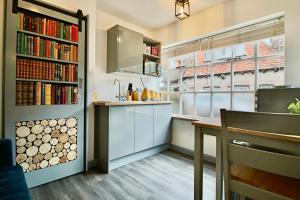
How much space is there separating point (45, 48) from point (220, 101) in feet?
9.41

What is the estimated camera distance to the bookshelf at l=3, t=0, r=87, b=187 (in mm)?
1867

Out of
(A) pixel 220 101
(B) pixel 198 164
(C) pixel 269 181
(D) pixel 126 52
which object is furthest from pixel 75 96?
(A) pixel 220 101

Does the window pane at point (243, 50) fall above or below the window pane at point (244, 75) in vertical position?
above

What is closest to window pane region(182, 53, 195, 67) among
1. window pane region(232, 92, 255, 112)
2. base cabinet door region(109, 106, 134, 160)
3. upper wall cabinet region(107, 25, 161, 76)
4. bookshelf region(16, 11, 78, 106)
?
upper wall cabinet region(107, 25, 161, 76)

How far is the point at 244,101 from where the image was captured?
275cm

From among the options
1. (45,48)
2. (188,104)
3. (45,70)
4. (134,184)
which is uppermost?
(45,48)

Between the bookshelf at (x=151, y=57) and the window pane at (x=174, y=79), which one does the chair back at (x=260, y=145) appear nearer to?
the bookshelf at (x=151, y=57)

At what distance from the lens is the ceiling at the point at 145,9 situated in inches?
108

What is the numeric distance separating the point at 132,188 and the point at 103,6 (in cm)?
287

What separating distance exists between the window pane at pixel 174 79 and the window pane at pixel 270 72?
1594 mm

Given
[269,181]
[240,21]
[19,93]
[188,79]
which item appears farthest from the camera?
[188,79]

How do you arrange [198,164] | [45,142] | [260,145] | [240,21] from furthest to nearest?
[240,21], [45,142], [198,164], [260,145]

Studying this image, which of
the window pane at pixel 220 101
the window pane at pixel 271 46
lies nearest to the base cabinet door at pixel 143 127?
the window pane at pixel 220 101

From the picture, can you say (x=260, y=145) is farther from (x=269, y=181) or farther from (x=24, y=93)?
(x=24, y=93)
